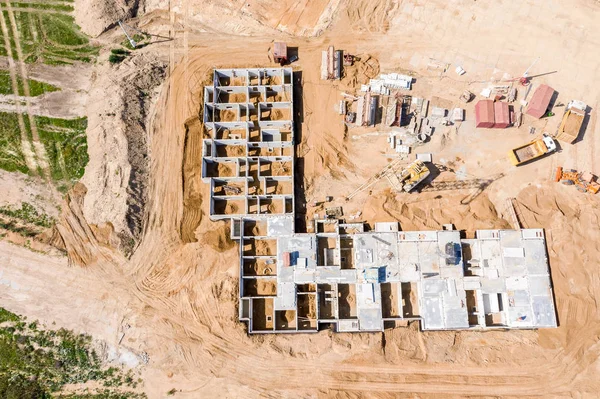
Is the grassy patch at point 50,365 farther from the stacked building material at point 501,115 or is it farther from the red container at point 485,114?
the stacked building material at point 501,115

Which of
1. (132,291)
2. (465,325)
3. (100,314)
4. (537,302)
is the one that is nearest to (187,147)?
(132,291)

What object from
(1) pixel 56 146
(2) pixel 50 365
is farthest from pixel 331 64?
(2) pixel 50 365

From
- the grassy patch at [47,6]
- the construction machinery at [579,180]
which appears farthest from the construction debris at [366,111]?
the grassy patch at [47,6]

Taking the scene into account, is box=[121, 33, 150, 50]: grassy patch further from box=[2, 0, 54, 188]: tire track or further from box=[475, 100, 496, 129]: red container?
box=[475, 100, 496, 129]: red container

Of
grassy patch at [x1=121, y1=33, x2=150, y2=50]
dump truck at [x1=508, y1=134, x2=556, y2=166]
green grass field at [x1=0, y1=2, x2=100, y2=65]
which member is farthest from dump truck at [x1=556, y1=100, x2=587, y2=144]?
green grass field at [x1=0, y1=2, x2=100, y2=65]

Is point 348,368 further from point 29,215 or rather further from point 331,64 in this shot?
point 29,215

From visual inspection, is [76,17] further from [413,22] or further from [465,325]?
[465,325]
